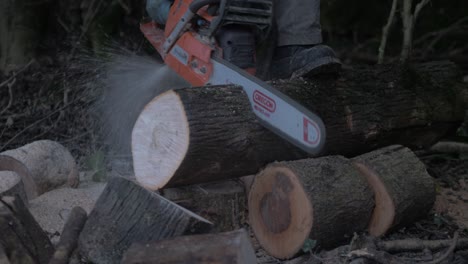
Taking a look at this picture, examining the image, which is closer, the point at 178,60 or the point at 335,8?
the point at 178,60

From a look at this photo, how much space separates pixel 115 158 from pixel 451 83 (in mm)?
2018

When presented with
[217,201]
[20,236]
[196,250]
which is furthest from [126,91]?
[196,250]

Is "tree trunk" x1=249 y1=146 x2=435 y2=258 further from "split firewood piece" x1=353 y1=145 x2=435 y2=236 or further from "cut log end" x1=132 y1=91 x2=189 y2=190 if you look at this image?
"cut log end" x1=132 y1=91 x2=189 y2=190

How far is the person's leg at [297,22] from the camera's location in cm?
388

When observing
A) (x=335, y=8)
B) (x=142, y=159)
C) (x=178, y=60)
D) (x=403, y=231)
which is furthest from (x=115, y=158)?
(x=335, y=8)

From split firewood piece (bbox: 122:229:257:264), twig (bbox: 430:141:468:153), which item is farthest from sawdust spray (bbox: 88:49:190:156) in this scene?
split firewood piece (bbox: 122:229:257:264)

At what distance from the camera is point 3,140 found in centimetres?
466

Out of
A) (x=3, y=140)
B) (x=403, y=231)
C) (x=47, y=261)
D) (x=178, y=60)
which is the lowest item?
(x=3, y=140)

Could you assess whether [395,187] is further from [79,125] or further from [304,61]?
[79,125]

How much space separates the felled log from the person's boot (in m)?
0.07

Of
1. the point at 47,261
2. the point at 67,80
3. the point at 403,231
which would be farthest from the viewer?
the point at 67,80

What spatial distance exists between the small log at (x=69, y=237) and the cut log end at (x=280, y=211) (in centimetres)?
79

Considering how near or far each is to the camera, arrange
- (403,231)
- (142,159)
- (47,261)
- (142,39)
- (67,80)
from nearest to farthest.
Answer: (47,261)
(142,159)
(403,231)
(67,80)
(142,39)

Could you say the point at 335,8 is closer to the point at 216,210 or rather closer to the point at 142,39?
the point at 142,39
